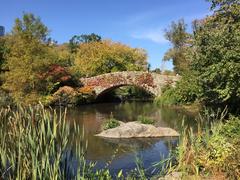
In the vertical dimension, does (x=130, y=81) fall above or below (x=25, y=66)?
below

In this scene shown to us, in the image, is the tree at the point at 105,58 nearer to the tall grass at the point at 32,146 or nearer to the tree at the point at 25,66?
the tree at the point at 25,66

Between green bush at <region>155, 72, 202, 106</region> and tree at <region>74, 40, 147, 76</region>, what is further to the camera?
tree at <region>74, 40, 147, 76</region>

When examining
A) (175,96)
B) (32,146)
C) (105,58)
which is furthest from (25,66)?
(32,146)

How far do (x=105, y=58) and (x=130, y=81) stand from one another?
8513 millimetres

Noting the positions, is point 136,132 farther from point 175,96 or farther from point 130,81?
point 130,81

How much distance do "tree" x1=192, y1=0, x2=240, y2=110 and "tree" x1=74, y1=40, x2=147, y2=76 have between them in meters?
28.7


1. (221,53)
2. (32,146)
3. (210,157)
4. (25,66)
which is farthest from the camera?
(25,66)

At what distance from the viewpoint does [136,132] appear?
647 inches

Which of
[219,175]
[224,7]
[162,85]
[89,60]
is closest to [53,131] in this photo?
[219,175]

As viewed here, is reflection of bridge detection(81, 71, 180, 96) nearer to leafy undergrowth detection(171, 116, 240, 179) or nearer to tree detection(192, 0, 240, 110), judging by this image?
tree detection(192, 0, 240, 110)

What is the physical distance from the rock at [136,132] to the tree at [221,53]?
8.20 feet

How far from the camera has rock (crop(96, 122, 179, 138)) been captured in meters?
16.3

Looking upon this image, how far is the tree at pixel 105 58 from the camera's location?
45.4m

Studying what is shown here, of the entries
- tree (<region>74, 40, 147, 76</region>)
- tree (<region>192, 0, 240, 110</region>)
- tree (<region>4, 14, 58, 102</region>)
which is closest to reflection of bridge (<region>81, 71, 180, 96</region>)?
tree (<region>74, 40, 147, 76</region>)
